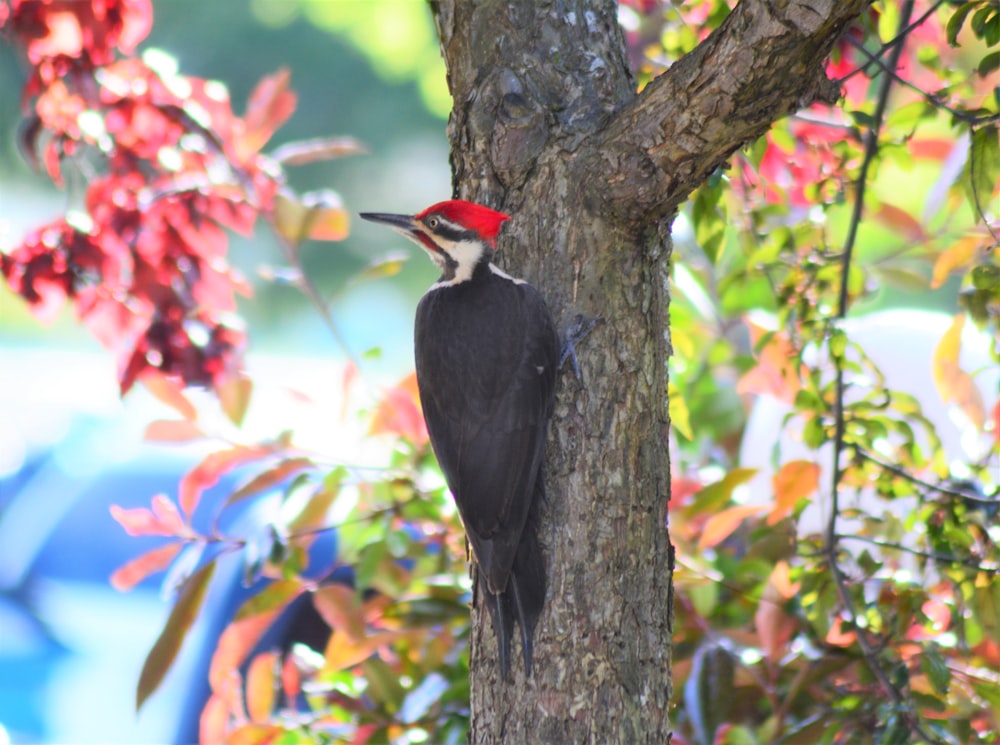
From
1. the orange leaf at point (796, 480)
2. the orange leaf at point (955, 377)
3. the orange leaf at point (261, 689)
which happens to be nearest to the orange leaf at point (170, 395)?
the orange leaf at point (261, 689)

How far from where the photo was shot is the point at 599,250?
147 centimetres

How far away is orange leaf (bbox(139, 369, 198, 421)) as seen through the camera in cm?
201

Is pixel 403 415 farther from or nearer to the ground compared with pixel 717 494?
farther from the ground

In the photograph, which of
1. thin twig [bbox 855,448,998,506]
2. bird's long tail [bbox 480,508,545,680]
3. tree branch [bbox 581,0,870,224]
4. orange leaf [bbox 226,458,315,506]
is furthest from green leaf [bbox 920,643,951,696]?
orange leaf [bbox 226,458,315,506]

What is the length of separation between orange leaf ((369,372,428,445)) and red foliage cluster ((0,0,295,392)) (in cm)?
33

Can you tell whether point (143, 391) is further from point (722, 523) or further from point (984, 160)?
point (984, 160)

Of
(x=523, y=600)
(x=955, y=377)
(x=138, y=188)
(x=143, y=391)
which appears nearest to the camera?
(x=523, y=600)

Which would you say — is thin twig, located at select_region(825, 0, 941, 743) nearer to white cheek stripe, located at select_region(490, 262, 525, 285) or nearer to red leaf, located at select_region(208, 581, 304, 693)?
white cheek stripe, located at select_region(490, 262, 525, 285)

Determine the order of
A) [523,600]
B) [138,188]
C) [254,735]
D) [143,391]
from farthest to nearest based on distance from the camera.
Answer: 1. [143,391]
2. [138,188]
3. [254,735]
4. [523,600]

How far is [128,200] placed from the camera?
2.19m

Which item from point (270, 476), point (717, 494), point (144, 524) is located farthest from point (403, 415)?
point (717, 494)

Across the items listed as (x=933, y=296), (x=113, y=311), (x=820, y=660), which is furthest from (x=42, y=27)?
(x=933, y=296)

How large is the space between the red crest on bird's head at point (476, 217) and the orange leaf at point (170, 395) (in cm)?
73

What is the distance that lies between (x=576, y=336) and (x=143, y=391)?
2.69 m
